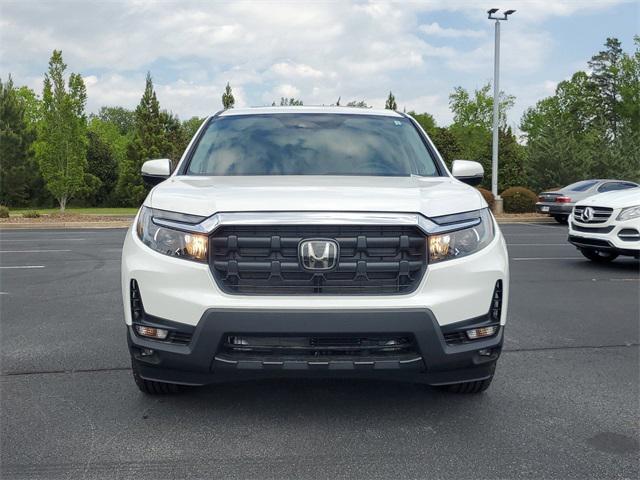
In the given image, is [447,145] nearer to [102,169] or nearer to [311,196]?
[102,169]

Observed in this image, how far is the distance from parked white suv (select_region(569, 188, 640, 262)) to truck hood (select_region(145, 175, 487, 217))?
7.24 meters

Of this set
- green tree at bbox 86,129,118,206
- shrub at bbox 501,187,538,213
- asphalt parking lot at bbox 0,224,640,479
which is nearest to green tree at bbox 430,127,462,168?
shrub at bbox 501,187,538,213

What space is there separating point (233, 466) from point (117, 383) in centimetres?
163

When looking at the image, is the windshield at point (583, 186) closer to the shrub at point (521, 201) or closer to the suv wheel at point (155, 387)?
the shrub at point (521, 201)

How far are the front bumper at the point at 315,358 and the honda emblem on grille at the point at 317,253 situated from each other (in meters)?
0.24

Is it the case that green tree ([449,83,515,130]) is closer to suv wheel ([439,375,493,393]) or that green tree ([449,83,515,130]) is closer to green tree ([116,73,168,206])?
green tree ([116,73,168,206])

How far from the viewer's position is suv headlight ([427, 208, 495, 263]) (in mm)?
3326

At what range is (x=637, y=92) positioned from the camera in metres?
70.8

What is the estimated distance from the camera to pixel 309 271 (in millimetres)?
3246

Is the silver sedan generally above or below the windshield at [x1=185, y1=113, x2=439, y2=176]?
below

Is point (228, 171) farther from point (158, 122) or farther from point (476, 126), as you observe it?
point (476, 126)

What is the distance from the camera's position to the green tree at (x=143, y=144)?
160 ft

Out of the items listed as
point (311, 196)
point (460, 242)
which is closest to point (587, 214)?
point (460, 242)

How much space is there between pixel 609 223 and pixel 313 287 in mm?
8433
